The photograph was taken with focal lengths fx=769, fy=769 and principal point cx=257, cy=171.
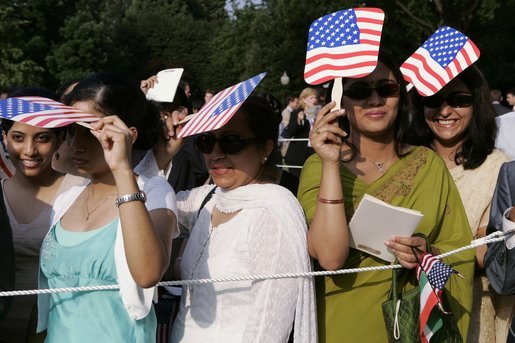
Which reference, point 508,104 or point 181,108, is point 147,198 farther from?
point 508,104

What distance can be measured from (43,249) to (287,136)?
34.7 feet

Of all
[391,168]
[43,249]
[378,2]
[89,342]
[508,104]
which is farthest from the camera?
[378,2]

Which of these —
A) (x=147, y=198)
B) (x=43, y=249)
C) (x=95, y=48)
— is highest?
(x=147, y=198)

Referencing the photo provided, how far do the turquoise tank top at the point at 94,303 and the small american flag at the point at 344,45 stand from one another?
1.03 m

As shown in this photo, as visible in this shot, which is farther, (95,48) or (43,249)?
(95,48)

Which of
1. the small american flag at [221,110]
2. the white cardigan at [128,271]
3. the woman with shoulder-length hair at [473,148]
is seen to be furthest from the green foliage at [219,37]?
the white cardigan at [128,271]

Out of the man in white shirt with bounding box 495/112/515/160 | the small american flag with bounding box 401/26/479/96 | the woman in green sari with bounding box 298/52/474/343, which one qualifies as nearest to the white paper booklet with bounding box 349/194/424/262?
the woman in green sari with bounding box 298/52/474/343

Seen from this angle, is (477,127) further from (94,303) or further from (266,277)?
(94,303)

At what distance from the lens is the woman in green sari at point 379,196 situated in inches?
122

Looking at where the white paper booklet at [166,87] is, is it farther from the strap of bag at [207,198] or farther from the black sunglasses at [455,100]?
the black sunglasses at [455,100]

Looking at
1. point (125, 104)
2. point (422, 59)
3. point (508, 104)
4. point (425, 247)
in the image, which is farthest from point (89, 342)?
point (508, 104)

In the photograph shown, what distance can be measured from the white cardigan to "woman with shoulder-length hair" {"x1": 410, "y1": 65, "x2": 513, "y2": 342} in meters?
1.67

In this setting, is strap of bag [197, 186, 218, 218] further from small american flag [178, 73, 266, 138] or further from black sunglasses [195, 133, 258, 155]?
small american flag [178, 73, 266, 138]

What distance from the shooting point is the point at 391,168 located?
323 cm
